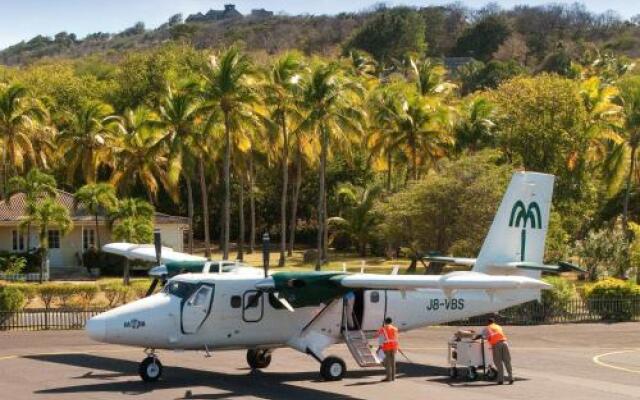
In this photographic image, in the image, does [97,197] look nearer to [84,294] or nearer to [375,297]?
[84,294]

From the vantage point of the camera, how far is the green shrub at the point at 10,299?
39594mm

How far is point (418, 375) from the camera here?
91.6 feet

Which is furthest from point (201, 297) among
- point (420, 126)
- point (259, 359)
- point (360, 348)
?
point (420, 126)

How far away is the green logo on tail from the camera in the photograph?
29.7 meters

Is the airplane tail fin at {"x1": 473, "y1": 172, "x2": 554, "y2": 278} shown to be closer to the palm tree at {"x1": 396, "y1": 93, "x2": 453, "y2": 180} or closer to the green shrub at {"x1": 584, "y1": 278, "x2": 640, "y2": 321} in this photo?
the green shrub at {"x1": 584, "y1": 278, "x2": 640, "y2": 321}

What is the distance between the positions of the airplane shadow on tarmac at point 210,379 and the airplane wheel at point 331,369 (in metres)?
0.57

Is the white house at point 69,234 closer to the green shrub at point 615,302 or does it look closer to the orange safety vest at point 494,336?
the green shrub at point 615,302

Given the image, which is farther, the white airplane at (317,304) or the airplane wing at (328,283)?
the white airplane at (317,304)

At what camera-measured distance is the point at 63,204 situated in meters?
64.2

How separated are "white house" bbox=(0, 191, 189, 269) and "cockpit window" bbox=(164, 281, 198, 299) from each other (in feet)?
114

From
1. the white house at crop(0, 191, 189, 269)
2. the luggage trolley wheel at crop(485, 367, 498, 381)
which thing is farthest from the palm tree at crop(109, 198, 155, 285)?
the luggage trolley wheel at crop(485, 367, 498, 381)

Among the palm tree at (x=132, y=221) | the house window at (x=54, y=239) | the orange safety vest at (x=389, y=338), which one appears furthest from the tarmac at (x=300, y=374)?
the house window at (x=54, y=239)

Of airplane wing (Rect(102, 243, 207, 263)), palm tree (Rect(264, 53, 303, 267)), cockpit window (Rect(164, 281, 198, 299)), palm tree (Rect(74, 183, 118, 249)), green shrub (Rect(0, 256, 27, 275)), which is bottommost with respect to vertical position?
green shrub (Rect(0, 256, 27, 275))

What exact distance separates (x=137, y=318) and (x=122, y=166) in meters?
44.6
